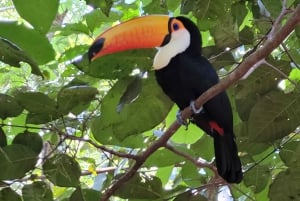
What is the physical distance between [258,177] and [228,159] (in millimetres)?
117

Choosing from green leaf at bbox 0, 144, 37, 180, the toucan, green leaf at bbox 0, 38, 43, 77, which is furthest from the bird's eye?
green leaf at bbox 0, 38, 43, 77

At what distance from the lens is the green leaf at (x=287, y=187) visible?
4.67 feet

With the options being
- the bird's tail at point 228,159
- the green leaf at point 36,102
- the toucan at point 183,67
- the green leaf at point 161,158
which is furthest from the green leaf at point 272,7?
the green leaf at point 36,102

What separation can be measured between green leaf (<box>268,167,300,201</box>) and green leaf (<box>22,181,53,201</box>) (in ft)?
1.85

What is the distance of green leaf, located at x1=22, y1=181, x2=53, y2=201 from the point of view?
54.8 inches

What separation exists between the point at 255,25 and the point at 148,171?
0.53 metres

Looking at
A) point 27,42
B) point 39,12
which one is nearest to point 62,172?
point 27,42

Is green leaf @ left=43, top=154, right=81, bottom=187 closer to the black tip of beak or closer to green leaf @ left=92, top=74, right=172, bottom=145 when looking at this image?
green leaf @ left=92, top=74, right=172, bottom=145

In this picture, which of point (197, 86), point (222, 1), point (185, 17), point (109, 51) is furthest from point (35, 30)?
point (185, 17)

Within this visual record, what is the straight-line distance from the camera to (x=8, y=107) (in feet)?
4.32

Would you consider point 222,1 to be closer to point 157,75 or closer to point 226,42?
point 226,42

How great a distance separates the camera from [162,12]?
69.6 inches

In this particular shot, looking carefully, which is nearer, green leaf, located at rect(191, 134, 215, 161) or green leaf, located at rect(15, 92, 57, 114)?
green leaf, located at rect(15, 92, 57, 114)

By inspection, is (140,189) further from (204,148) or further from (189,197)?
(204,148)
